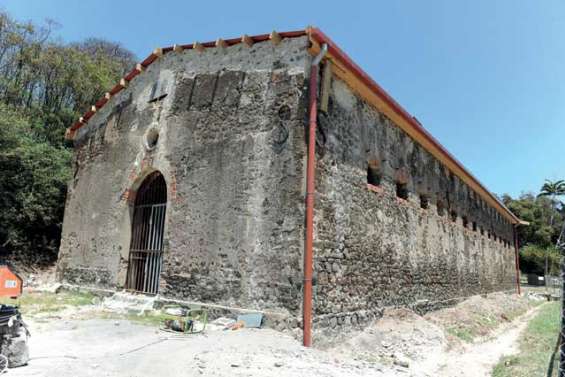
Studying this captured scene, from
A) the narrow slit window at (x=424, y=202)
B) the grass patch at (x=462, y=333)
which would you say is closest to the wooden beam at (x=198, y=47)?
the narrow slit window at (x=424, y=202)

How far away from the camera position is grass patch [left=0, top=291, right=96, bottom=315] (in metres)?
8.04

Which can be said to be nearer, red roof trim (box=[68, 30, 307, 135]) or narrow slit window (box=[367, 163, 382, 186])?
red roof trim (box=[68, 30, 307, 135])

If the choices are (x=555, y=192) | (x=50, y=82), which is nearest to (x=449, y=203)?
(x=50, y=82)

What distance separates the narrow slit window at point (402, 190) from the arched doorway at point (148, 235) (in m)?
5.94

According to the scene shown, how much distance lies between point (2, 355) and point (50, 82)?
2021cm

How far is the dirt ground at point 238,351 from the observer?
4770mm

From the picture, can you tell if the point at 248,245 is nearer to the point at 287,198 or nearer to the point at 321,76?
the point at 287,198

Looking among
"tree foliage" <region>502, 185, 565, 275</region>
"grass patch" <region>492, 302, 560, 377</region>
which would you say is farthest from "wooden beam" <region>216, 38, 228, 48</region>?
"tree foliage" <region>502, 185, 565, 275</region>

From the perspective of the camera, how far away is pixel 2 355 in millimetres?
4266

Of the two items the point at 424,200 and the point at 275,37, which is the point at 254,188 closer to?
the point at 275,37

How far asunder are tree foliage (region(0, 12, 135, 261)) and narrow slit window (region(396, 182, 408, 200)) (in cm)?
1223

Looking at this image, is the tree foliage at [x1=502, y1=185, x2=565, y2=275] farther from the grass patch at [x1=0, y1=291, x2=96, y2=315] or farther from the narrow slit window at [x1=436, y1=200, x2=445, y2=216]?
the grass patch at [x1=0, y1=291, x2=96, y2=315]

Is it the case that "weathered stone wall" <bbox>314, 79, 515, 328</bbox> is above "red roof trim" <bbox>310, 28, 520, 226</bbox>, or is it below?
below

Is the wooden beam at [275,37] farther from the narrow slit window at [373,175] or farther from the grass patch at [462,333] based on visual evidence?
the grass patch at [462,333]
